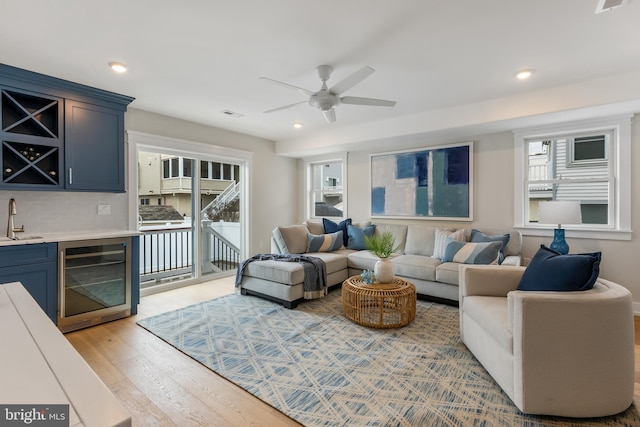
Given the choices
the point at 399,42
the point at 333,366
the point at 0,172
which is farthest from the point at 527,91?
the point at 0,172

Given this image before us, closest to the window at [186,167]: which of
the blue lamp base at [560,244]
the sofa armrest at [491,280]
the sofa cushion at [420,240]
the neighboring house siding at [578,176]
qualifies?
the sofa cushion at [420,240]

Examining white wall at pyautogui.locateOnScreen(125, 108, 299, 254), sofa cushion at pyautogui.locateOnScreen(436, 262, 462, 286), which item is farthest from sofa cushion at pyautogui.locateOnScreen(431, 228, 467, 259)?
white wall at pyautogui.locateOnScreen(125, 108, 299, 254)

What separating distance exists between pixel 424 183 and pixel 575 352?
3410mm

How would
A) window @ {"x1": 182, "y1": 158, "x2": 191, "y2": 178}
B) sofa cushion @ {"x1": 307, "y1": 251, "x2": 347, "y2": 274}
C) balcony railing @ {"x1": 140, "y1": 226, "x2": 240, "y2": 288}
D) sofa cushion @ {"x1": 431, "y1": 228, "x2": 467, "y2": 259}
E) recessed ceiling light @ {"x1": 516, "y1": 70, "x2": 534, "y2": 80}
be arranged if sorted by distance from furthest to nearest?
window @ {"x1": 182, "y1": 158, "x2": 191, "y2": 178}, balcony railing @ {"x1": 140, "y1": 226, "x2": 240, "y2": 288}, sofa cushion @ {"x1": 307, "y1": 251, "x2": 347, "y2": 274}, sofa cushion @ {"x1": 431, "y1": 228, "x2": 467, "y2": 259}, recessed ceiling light @ {"x1": 516, "y1": 70, "x2": 534, "y2": 80}

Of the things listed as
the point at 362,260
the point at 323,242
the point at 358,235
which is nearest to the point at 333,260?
the point at 362,260

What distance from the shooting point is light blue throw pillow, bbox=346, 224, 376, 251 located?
500cm

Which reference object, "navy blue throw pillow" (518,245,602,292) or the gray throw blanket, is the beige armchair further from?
the gray throw blanket

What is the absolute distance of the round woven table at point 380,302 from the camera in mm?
3055

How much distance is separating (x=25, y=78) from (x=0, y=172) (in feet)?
3.03

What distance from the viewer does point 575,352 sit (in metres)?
1.77

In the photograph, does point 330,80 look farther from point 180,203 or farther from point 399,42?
point 180,203

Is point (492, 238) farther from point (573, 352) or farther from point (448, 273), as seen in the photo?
point (573, 352)

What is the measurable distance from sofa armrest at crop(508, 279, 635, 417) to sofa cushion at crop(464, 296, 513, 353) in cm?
13

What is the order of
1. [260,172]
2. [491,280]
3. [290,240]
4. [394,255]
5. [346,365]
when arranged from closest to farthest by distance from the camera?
[346,365] → [491,280] → [394,255] → [290,240] → [260,172]
